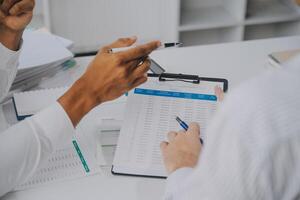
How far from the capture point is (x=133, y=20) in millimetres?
2807

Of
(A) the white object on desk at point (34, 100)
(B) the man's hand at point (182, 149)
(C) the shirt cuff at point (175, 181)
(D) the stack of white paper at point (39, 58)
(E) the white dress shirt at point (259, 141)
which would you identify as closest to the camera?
(E) the white dress shirt at point (259, 141)

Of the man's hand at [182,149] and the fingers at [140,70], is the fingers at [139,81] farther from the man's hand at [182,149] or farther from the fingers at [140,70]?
the man's hand at [182,149]

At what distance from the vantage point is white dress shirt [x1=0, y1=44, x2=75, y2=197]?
3.30 ft

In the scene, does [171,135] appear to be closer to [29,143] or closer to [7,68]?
[29,143]

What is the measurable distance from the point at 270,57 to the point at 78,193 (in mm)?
801

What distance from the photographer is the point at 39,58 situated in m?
1.47

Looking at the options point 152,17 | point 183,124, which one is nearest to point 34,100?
point 183,124

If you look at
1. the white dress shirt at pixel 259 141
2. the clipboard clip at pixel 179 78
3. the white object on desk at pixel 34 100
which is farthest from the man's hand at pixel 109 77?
the white dress shirt at pixel 259 141

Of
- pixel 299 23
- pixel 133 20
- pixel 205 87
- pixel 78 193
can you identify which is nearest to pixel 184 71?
pixel 205 87

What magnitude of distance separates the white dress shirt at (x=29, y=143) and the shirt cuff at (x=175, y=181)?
0.96ft

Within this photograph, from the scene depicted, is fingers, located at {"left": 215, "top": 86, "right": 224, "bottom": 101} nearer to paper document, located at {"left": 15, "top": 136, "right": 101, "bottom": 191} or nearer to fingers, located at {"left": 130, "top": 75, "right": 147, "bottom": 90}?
fingers, located at {"left": 130, "top": 75, "right": 147, "bottom": 90}

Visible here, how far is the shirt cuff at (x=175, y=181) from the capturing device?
81 centimetres

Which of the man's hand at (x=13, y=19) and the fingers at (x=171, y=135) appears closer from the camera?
the fingers at (x=171, y=135)

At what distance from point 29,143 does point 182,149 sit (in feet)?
1.09
